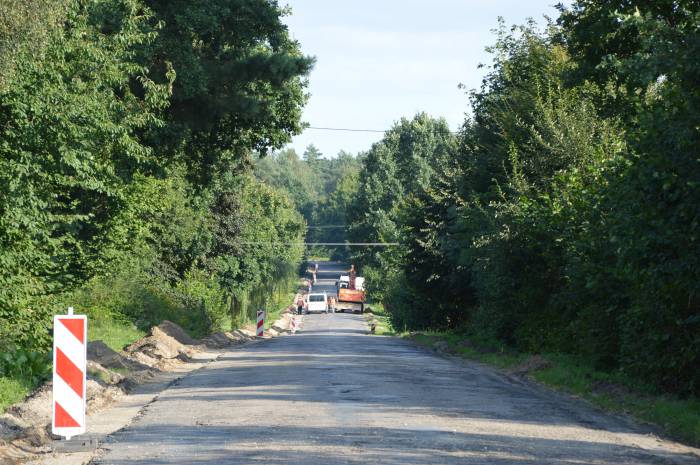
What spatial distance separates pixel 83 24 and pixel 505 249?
538 inches

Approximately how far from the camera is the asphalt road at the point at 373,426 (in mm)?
10641

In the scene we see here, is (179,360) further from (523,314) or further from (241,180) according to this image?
(241,180)

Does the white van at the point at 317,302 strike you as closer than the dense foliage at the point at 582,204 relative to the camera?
No

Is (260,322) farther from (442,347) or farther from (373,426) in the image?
(373,426)

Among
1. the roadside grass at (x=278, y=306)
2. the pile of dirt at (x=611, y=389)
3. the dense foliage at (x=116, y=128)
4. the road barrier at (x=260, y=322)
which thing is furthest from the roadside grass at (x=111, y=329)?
→ the roadside grass at (x=278, y=306)

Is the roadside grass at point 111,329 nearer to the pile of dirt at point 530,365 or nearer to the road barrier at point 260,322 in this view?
the pile of dirt at point 530,365

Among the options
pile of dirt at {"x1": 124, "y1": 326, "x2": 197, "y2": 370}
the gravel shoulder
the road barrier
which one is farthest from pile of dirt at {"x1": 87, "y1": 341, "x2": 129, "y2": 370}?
the road barrier

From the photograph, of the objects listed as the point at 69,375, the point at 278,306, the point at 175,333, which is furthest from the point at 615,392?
the point at 278,306

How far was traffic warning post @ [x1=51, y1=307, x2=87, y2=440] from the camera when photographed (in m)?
11.2

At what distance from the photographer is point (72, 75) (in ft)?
70.5

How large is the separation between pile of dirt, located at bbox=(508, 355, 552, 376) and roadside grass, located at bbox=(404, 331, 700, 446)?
5cm

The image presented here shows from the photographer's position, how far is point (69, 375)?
11.2 meters

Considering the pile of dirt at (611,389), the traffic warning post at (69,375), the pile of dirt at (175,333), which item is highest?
the traffic warning post at (69,375)

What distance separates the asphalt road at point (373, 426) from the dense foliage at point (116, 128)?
4222mm
